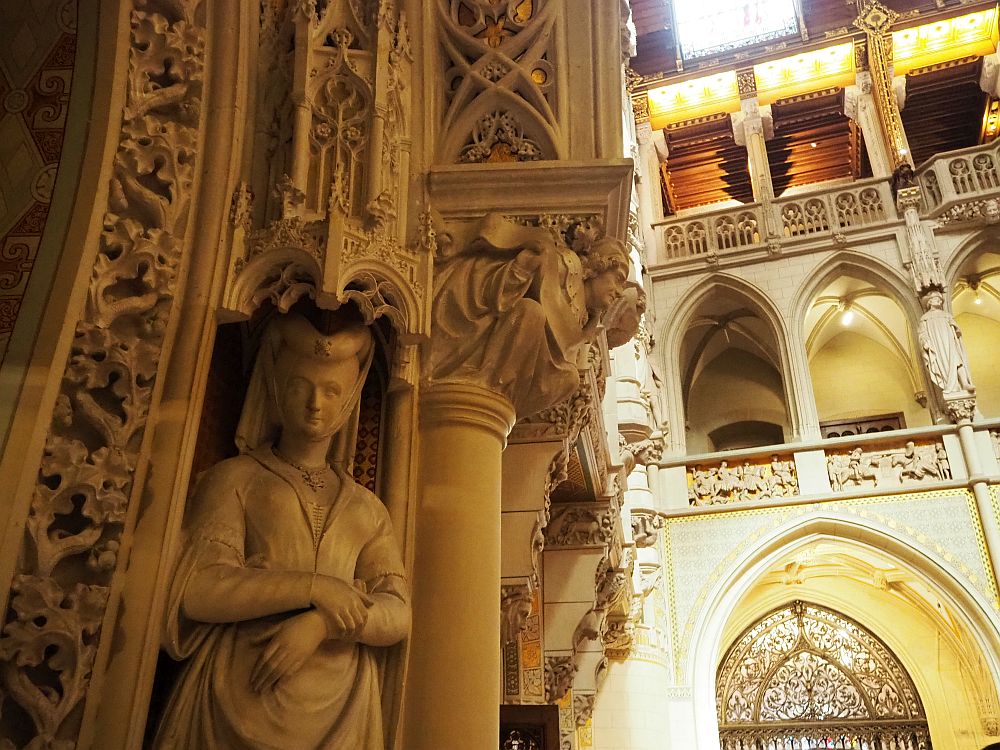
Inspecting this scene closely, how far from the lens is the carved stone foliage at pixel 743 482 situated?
10875 mm

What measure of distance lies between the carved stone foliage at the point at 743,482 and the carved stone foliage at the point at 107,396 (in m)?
9.51

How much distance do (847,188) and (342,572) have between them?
12.3m

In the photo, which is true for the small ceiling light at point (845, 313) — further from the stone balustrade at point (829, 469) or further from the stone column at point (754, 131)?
the stone balustrade at point (829, 469)

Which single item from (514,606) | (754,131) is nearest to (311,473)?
(514,606)

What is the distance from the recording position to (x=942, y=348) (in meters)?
10.8

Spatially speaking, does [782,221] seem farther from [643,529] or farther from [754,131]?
[643,529]

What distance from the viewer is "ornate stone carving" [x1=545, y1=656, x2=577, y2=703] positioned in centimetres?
549

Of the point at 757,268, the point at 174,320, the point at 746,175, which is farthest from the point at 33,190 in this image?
the point at 746,175

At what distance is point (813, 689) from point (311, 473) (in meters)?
10.8

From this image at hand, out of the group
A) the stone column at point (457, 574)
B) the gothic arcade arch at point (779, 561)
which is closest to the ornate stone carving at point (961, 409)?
the gothic arcade arch at point (779, 561)

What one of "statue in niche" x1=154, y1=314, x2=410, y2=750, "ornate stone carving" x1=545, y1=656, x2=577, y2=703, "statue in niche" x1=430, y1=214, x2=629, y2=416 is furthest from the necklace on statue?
"ornate stone carving" x1=545, y1=656, x2=577, y2=703

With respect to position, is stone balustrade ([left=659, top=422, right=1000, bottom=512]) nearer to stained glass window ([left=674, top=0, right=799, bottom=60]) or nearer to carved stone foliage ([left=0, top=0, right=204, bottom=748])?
stained glass window ([left=674, top=0, right=799, bottom=60])

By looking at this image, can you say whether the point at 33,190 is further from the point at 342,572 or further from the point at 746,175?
the point at 746,175

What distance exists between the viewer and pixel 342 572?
7.09 ft
